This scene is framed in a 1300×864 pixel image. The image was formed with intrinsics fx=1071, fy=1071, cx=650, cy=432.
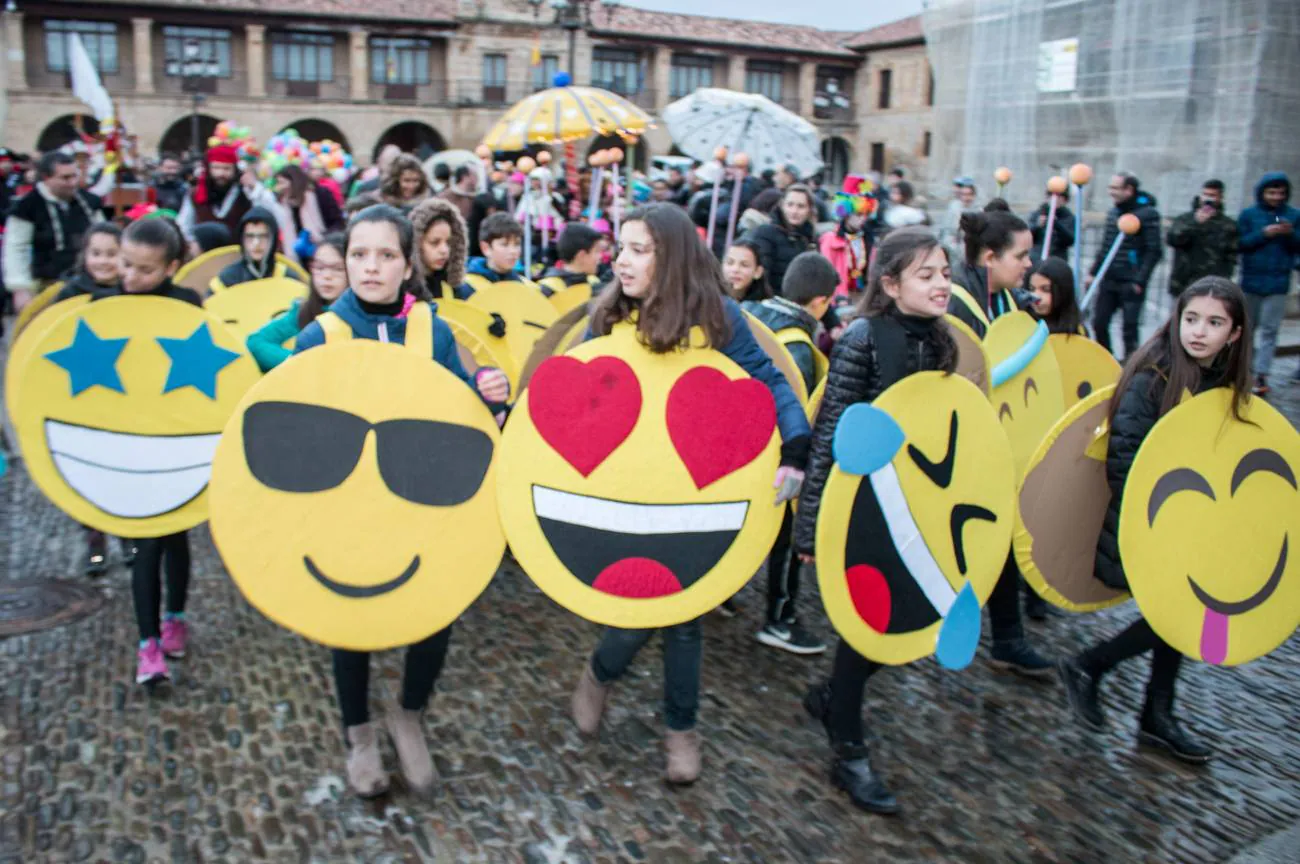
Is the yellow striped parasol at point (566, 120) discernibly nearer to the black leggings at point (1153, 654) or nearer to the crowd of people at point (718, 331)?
the crowd of people at point (718, 331)

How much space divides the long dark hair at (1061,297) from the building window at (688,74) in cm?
4335

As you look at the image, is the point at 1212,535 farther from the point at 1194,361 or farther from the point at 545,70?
the point at 545,70

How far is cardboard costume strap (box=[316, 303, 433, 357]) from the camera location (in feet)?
9.46

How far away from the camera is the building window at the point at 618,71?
4456 centimetres

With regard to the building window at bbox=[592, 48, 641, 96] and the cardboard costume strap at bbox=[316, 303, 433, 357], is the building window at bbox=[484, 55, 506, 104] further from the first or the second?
the cardboard costume strap at bbox=[316, 303, 433, 357]

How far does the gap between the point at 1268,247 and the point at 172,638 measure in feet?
27.8

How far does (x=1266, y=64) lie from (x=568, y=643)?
11026 millimetres

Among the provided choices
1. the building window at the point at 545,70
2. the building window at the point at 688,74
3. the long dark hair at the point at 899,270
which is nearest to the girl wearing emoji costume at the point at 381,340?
the long dark hair at the point at 899,270

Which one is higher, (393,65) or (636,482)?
(393,65)

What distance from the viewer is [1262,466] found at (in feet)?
10.5

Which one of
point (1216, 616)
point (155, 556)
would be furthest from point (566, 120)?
point (1216, 616)

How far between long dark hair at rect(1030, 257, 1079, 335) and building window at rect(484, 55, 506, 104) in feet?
133

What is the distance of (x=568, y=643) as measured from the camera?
4.08 m

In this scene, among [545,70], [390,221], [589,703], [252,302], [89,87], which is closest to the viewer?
[390,221]
